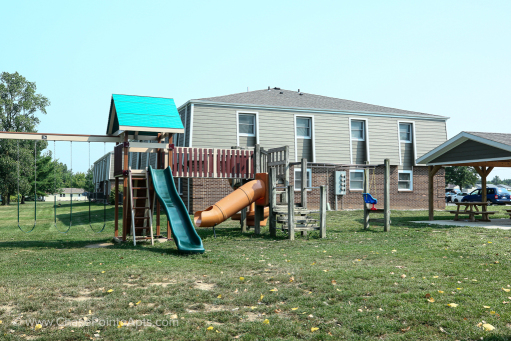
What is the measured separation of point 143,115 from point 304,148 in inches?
522

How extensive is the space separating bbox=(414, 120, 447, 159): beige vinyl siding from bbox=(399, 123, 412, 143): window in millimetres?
415

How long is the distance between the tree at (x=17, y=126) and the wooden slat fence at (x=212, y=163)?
115 ft

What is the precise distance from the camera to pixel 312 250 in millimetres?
9672

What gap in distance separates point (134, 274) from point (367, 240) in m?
6.81

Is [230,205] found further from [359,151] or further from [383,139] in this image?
[383,139]

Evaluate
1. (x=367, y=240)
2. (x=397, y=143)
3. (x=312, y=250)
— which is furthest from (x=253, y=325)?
(x=397, y=143)

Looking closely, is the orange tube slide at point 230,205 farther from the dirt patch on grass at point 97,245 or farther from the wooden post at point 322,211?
the dirt patch on grass at point 97,245

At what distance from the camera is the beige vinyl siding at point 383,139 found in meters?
25.1

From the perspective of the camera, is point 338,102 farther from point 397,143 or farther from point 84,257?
point 84,257

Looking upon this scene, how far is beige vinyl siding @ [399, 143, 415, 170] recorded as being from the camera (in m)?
25.9

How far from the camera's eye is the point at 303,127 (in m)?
23.9

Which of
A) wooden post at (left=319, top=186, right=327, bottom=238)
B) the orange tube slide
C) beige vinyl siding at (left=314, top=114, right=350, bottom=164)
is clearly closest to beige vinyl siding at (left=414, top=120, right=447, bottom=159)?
beige vinyl siding at (left=314, top=114, right=350, bottom=164)

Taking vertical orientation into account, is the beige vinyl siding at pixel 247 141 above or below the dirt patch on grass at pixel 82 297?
above

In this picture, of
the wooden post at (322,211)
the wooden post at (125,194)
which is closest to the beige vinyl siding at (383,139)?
the wooden post at (322,211)
